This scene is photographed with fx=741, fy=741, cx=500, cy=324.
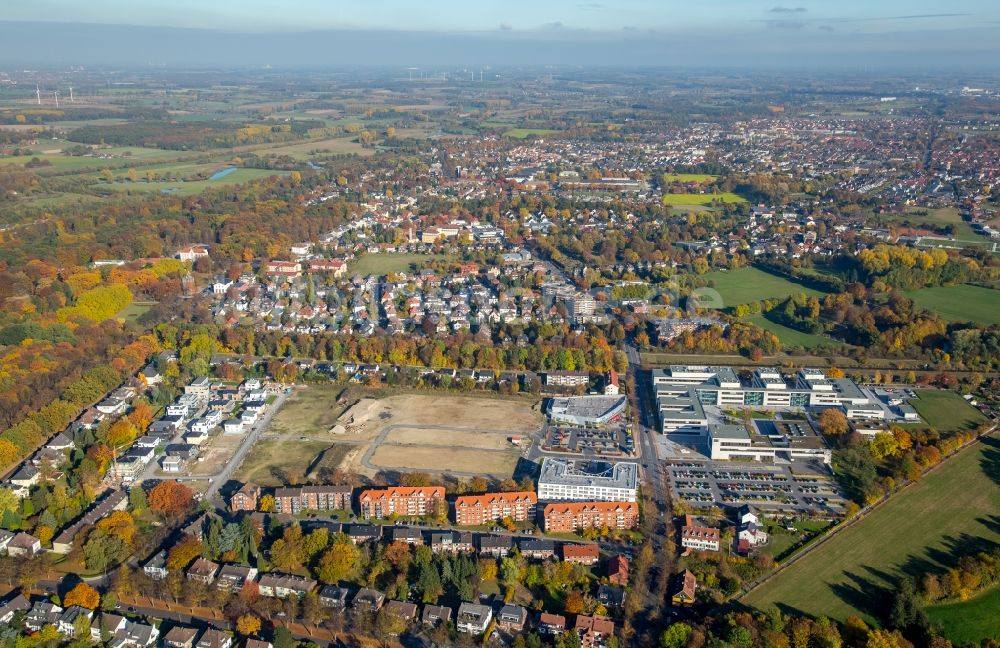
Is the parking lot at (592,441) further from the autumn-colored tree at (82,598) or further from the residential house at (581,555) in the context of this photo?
the autumn-colored tree at (82,598)

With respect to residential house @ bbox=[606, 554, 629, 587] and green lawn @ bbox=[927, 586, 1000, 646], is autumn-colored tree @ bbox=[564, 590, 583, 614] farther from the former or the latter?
green lawn @ bbox=[927, 586, 1000, 646]

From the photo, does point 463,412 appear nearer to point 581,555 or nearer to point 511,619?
point 581,555

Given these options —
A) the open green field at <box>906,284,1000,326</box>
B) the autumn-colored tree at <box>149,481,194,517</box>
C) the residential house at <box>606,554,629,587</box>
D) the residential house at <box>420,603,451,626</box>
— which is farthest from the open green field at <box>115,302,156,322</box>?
the open green field at <box>906,284,1000,326</box>

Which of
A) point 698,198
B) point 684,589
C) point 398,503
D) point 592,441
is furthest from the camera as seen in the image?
point 698,198

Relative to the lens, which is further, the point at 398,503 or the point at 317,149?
the point at 317,149

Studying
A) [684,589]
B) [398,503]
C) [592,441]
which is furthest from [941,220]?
[398,503]

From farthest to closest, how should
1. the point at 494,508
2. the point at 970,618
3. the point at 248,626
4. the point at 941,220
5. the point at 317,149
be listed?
1. the point at 317,149
2. the point at 941,220
3. the point at 494,508
4. the point at 970,618
5. the point at 248,626
